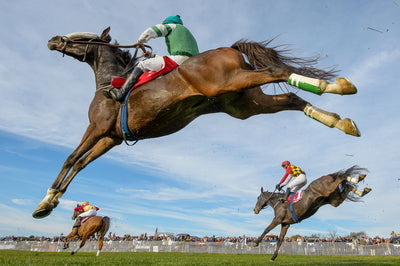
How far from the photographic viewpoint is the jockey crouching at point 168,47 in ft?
17.9

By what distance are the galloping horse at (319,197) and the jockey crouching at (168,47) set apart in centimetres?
807

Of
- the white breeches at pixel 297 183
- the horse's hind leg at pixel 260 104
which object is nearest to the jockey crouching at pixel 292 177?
the white breeches at pixel 297 183

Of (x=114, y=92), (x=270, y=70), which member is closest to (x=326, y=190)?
(x=270, y=70)

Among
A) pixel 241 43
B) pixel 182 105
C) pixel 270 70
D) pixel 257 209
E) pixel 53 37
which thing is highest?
pixel 53 37

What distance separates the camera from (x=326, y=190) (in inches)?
446

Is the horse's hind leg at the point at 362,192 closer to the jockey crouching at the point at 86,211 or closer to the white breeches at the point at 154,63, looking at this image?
the white breeches at the point at 154,63

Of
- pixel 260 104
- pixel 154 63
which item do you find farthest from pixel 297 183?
pixel 154 63

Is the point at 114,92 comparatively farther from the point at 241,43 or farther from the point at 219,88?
the point at 241,43

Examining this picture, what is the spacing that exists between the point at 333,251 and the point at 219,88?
79.6 ft

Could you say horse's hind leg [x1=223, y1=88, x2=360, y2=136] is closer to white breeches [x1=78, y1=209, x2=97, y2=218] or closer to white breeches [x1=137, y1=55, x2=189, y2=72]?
white breeches [x1=137, y1=55, x2=189, y2=72]

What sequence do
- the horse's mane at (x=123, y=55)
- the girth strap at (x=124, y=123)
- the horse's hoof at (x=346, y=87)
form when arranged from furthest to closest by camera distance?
1. the horse's mane at (x=123, y=55)
2. the girth strap at (x=124, y=123)
3. the horse's hoof at (x=346, y=87)

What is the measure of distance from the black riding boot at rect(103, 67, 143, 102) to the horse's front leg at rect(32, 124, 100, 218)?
0.77 m

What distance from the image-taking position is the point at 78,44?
6738 mm

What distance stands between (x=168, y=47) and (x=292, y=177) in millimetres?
9355
